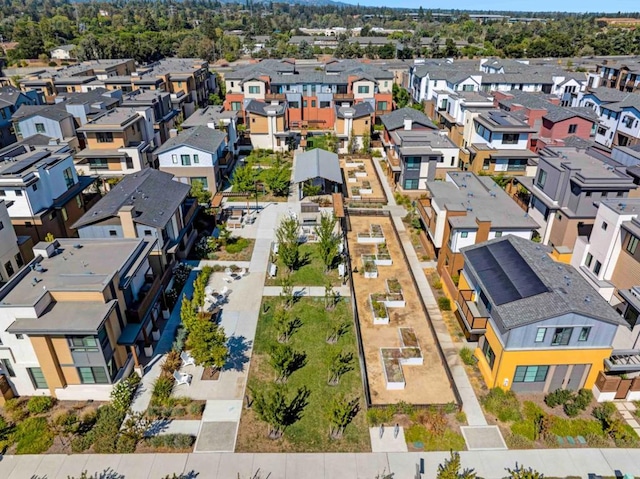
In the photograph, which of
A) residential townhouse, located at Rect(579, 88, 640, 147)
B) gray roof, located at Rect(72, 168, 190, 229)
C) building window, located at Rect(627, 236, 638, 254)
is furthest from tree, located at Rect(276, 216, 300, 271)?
residential townhouse, located at Rect(579, 88, 640, 147)

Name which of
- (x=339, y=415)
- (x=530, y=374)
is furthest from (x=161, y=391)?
(x=530, y=374)

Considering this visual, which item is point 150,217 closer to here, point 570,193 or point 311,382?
point 311,382

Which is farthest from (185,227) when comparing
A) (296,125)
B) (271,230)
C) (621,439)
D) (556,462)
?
(296,125)

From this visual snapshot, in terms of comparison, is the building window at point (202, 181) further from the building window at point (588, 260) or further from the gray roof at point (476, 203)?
the building window at point (588, 260)

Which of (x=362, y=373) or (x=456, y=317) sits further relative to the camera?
(x=456, y=317)

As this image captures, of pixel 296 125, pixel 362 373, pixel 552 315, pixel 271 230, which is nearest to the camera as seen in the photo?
pixel 552 315

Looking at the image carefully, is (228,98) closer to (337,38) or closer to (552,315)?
(552,315)

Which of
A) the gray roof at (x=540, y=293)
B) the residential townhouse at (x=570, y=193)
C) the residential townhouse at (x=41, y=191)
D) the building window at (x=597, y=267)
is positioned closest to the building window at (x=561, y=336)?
the gray roof at (x=540, y=293)

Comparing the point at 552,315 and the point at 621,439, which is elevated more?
the point at 552,315
